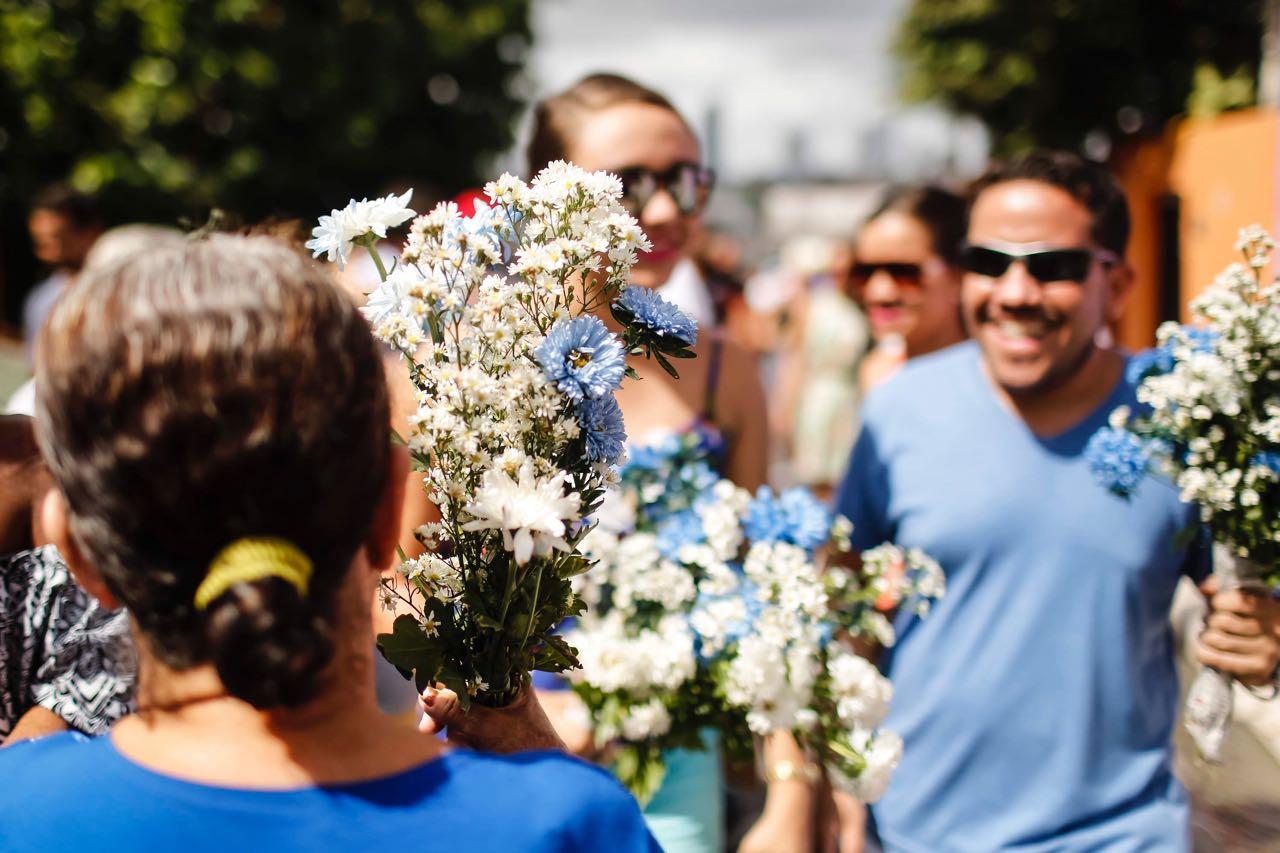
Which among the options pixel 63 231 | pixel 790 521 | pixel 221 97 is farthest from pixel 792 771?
pixel 221 97

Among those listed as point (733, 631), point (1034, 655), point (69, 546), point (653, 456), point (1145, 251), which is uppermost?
point (69, 546)

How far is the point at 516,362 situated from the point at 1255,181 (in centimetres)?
1109

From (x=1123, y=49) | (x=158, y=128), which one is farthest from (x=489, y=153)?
(x=1123, y=49)

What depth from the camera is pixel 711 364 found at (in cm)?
325

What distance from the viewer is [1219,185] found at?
38.8 ft

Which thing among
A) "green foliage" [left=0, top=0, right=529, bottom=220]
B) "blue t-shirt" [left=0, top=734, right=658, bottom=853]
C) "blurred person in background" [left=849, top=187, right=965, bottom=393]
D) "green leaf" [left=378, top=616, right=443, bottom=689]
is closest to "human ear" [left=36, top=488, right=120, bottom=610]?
"blue t-shirt" [left=0, top=734, right=658, bottom=853]

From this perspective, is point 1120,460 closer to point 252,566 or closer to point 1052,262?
point 1052,262

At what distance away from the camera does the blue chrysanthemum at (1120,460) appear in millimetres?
2486

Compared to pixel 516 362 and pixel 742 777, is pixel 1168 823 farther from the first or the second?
pixel 516 362

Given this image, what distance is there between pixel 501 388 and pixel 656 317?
22 centimetres

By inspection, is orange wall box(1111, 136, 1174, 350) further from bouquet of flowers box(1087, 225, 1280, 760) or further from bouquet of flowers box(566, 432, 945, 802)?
bouquet of flowers box(566, 432, 945, 802)

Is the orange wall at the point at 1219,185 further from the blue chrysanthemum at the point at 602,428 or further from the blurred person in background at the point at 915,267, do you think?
the blue chrysanthemum at the point at 602,428

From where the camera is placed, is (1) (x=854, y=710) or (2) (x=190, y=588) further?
(1) (x=854, y=710)

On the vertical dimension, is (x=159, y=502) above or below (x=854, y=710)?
above
